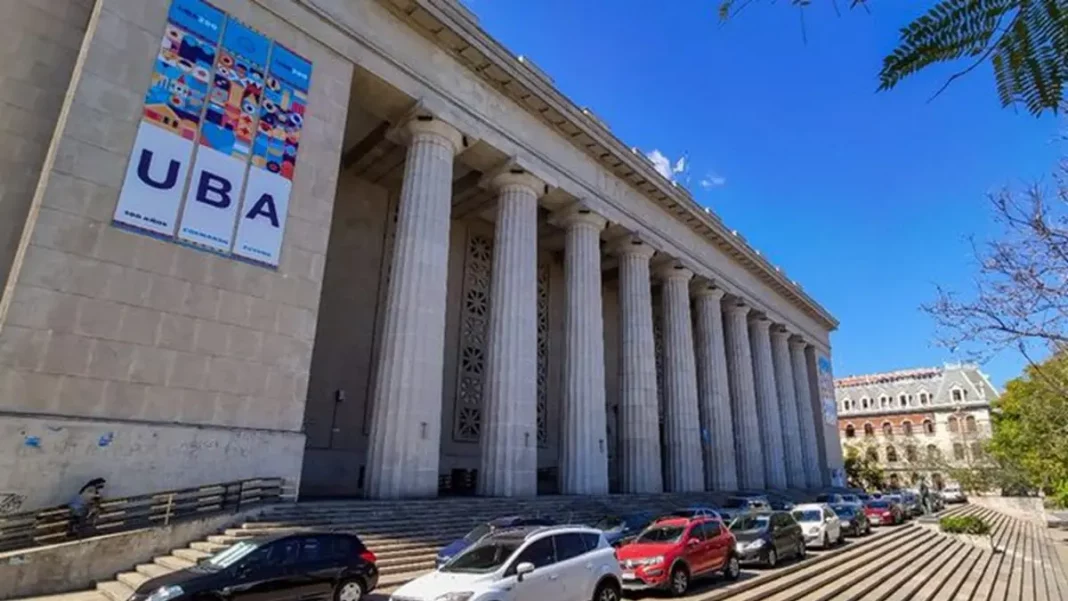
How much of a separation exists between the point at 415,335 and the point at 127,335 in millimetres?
8826

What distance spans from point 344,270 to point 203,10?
13335 millimetres

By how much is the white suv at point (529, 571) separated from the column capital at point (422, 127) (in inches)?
697

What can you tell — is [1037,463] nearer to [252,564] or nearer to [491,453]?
[491,453]

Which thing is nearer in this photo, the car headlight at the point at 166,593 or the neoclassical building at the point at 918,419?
the car headlight at the point at 166,593

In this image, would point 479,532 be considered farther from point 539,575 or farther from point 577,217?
point 577,217

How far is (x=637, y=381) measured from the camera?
32344 mm

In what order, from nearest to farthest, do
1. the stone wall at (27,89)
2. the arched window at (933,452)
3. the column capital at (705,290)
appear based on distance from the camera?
the stone wall at (27,89), the column capital at (705,290), the arched window at (933,452)

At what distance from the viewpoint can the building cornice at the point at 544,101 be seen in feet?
78.6

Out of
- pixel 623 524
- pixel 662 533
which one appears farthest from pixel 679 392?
pixel 662 533

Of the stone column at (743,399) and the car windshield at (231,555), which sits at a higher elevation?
the stone column at (743,399)

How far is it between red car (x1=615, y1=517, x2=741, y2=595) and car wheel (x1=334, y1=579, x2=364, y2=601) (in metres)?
5.57

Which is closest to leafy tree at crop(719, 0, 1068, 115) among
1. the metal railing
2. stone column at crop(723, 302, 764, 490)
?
the metal railing

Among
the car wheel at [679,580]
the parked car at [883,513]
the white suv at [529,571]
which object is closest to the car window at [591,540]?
the white suv at [529,571]

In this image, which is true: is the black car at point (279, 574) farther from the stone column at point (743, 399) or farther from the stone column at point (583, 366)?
the stone column at point (743, 399)
